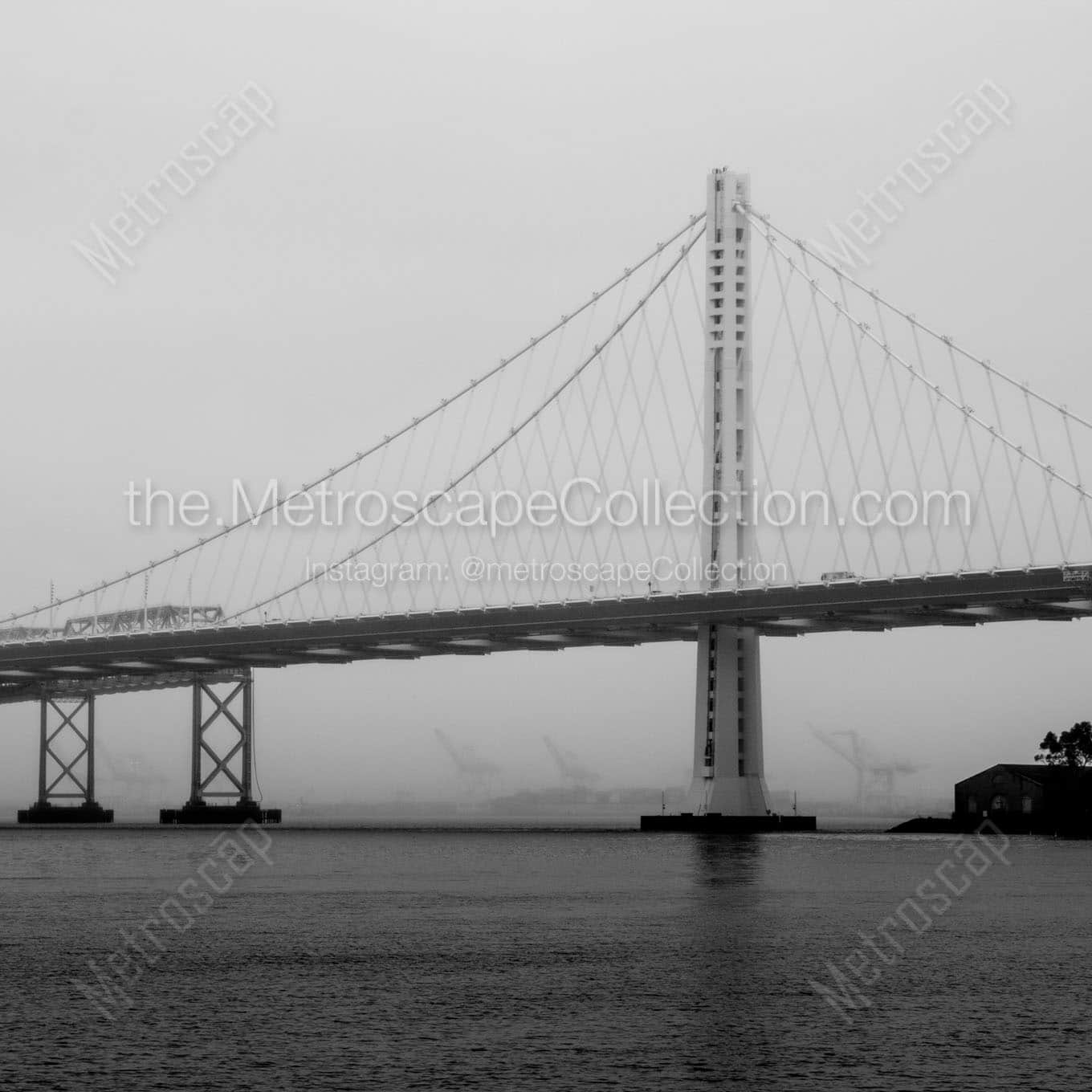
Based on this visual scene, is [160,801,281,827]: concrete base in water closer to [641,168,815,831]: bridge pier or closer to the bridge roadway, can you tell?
the bridge roadway

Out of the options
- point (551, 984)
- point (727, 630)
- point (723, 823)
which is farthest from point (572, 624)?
point (551, 984)

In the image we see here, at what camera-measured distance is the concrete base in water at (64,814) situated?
364 ft

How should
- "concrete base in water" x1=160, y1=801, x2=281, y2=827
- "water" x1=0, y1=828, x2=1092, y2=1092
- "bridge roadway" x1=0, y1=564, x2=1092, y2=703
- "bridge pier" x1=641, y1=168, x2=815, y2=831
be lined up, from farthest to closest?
"concrete base in water" x1=160, y1=801, x2=281, y2=827
"bridge pier" x1=641, y1=168, x2=815, y2=831
"bridge roadway" x1=0, y1=564, x2=1092, y2=703
"water" x1=0, y1=828, x2=1092, y2=1092

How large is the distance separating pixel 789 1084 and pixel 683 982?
659cm

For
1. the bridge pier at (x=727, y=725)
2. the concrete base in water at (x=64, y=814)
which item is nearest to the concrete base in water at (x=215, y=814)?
the concrete base in water at (x=64, y=814)

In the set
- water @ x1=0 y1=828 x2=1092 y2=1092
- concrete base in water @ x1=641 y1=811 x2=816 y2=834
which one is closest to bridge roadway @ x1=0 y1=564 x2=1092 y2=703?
concrete base in water @ x1=641 y1=811 x2=816 y2=834

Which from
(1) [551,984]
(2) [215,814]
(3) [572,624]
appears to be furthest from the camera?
(2) [215,814]

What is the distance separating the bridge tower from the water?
17879mm

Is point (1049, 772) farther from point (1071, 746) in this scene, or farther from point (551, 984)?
point (551, 984)

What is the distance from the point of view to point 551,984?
79.8 feet

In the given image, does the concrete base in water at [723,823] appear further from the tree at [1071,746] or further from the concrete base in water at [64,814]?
the concrete base in water at [64,814]

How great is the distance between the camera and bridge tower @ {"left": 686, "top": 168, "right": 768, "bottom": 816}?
64438 mm

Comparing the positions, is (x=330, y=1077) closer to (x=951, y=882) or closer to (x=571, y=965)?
(x=571, y=965)

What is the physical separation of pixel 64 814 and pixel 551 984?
93.3 m
